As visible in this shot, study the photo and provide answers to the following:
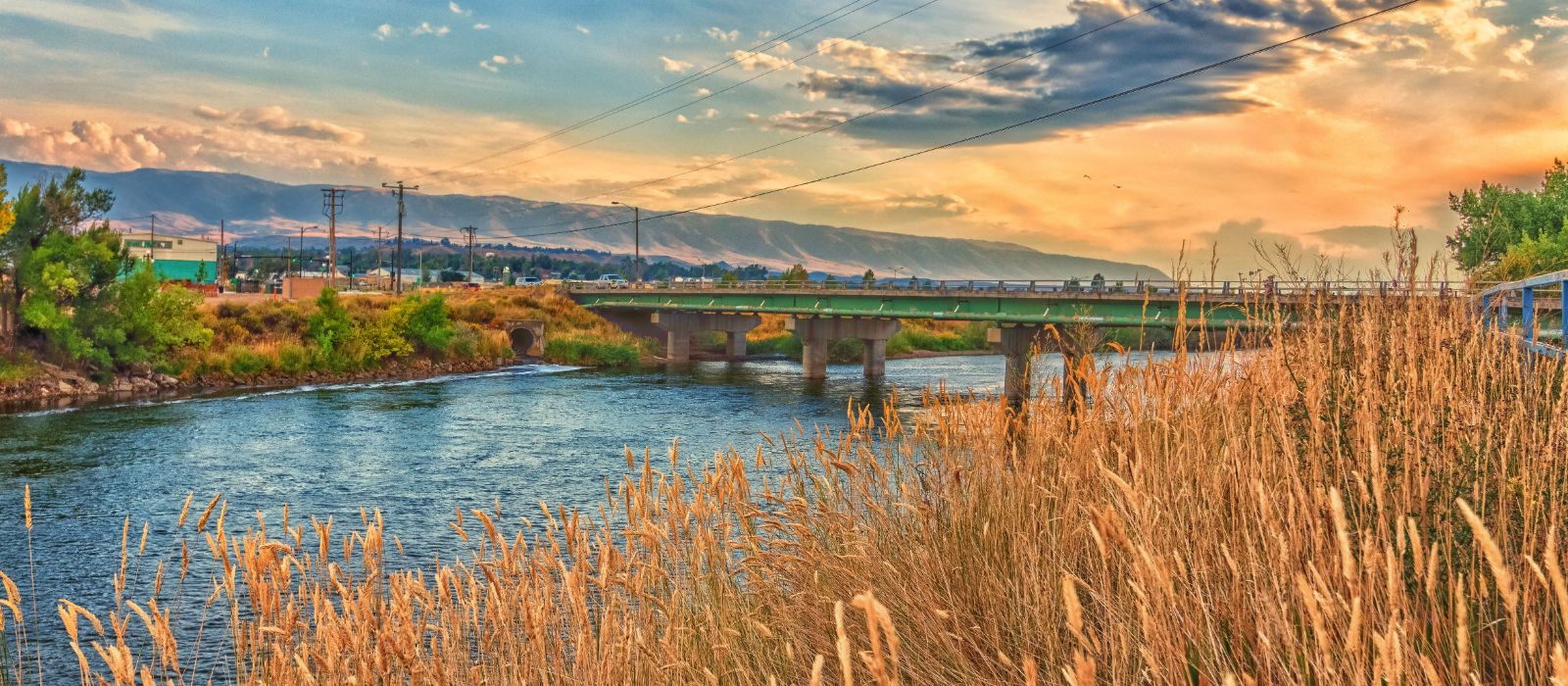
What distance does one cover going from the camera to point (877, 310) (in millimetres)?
61500

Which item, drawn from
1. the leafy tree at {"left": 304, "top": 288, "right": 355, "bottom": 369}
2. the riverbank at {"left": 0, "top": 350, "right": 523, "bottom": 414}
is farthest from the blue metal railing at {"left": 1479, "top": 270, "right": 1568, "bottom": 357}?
the leafy tree at {"left": 304, "top": 288, "right": 355, "bottom": 369}

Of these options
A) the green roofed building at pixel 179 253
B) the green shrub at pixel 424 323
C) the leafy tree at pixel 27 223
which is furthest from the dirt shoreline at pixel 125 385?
the green roofed building at pixel 179 253

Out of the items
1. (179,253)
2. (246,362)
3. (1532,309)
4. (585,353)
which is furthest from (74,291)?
(179,253)

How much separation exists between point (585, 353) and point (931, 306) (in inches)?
840

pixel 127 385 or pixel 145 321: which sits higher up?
pixel 145 321

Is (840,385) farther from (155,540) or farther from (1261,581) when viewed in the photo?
(1261,581)

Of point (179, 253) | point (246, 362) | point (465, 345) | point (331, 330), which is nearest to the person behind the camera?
point (246, 362)

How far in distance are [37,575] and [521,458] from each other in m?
13.0

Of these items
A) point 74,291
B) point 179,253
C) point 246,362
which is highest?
point 179,253

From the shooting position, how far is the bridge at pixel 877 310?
44969mm

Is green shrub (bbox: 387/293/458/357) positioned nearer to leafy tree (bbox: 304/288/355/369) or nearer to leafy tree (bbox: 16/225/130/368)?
leafy tree (bbox: 304/288/355/369)

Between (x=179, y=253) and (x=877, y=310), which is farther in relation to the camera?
(x=179, y=253)

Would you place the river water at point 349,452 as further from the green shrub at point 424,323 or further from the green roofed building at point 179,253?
the green roofed building at point 179,253

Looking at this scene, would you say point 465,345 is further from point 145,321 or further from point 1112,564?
point 1112,564
